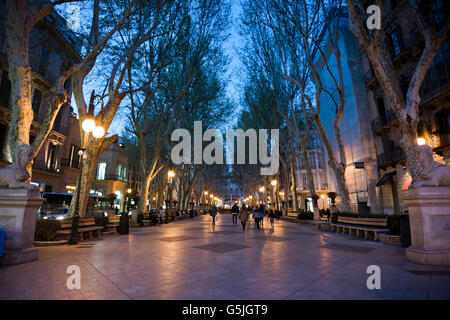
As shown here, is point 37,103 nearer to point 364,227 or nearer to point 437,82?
point 364,227

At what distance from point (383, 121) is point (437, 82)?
6.30m

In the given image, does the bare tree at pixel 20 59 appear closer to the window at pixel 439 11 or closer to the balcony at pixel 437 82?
the balcony at pixel 437 82

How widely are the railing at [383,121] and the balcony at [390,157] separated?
2376 mm

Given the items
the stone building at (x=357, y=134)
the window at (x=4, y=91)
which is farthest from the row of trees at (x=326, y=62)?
the window at (x=4, y=91)

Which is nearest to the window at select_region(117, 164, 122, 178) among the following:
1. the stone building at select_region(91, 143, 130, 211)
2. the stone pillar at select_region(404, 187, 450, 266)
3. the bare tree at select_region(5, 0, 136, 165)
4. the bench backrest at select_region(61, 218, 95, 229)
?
the stone building at select_region(91, 143, 130, 211)

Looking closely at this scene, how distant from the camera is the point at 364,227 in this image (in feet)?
35.9

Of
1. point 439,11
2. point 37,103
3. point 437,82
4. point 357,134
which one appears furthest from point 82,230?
point 357,134

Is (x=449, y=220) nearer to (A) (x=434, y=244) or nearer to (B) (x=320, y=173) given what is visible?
(A) (x=434, y=244)

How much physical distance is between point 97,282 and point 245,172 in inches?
1612

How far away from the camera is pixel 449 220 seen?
5.42 m

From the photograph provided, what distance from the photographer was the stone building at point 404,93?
585 inches

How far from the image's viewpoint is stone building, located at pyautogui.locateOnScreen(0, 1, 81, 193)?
1785cm

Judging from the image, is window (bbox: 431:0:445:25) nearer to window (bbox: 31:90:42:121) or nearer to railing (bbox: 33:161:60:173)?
window (bbox: 31:90:42:121)
